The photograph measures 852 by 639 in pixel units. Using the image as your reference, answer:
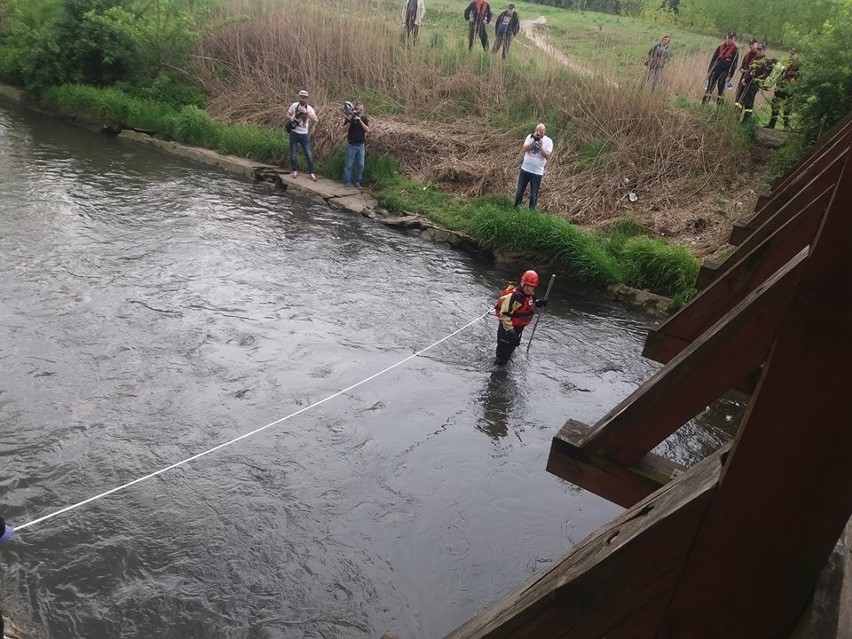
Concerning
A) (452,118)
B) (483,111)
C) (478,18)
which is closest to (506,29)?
(478,18)

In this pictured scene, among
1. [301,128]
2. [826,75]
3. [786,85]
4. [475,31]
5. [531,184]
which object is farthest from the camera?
[475,31]

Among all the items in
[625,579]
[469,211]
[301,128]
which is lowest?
[469,211]

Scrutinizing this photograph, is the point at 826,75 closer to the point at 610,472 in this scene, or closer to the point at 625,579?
the point at 610,472

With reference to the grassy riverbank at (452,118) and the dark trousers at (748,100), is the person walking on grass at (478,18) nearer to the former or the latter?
the grassy riverbank at (452,118)

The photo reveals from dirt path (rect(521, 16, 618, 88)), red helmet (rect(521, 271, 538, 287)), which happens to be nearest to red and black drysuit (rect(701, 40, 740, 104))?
dirt path (rect(521, 16, 618, 88))

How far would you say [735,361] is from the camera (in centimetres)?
202

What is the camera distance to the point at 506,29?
711 inches

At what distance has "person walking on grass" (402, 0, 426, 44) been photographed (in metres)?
18.3

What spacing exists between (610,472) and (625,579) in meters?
0.99

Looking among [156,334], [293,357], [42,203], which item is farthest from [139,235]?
[293,357]

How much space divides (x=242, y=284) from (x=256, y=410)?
3496mm

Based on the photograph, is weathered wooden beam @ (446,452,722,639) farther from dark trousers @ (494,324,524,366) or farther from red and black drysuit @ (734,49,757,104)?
red and black drysuit @ (734,49,757,104)

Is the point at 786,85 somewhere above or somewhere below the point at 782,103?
above

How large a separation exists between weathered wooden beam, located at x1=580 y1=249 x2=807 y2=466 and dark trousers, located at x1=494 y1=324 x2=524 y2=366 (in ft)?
20.8
